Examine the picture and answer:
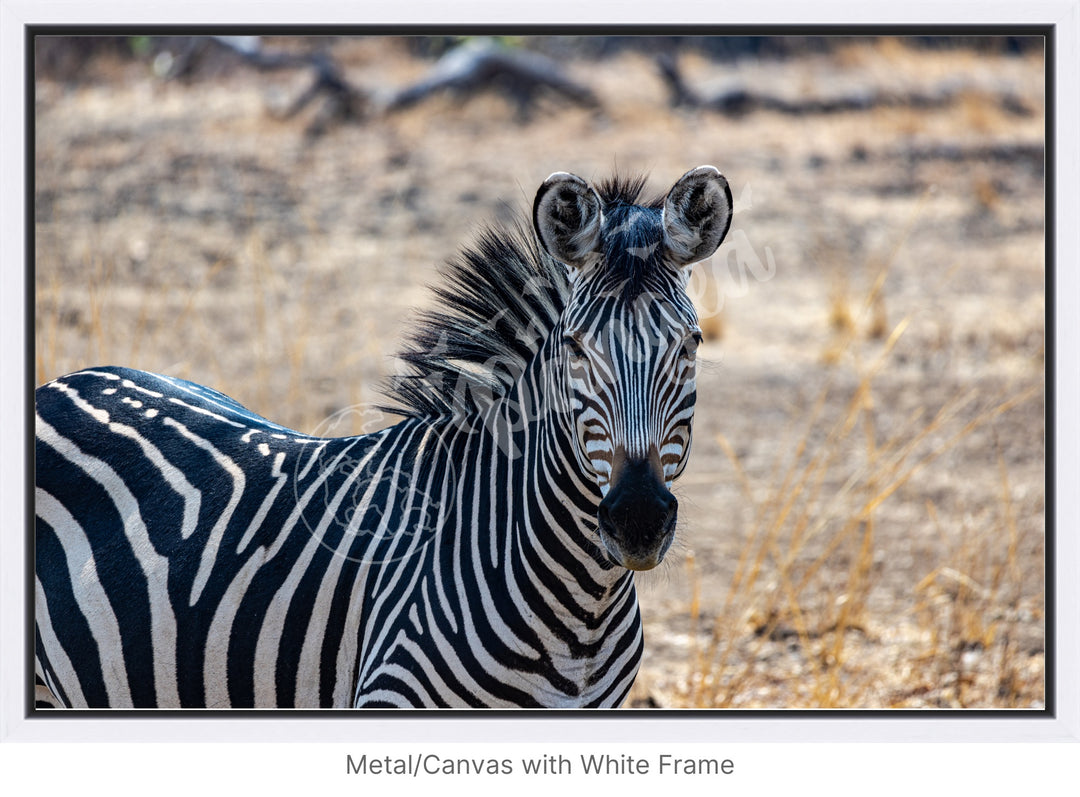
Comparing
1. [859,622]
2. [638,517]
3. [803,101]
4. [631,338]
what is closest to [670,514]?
[638,517]

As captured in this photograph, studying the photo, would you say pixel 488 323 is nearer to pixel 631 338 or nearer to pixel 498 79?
pixel 631 338

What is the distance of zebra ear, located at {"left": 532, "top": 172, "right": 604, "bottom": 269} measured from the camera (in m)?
2.44

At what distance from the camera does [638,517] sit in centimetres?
225

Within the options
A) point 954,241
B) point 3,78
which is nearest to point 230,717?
point 3,78

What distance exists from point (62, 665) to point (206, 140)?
10.2 m

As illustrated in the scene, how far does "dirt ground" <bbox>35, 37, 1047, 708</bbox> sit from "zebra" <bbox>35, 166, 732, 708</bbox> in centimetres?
56

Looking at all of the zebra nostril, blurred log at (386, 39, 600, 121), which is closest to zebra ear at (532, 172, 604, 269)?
the zebra nostril

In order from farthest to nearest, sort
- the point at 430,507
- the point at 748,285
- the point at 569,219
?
the point at 748,285
the point at 430,507
the point at 569,219

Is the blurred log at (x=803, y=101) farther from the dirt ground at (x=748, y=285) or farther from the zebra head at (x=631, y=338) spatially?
the zebra head at (x=631, y=338)

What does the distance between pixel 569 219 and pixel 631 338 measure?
0.36 metres

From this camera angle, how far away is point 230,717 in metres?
2.67

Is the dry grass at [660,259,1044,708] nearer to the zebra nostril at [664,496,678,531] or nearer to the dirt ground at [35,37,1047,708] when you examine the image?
the dirt ground at [35,37,1047,708]

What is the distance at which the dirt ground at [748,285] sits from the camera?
17.1 ft

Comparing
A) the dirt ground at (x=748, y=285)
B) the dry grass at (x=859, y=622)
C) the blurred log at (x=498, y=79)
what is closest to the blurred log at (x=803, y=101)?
the dirt ground at (x=748, y=285)
